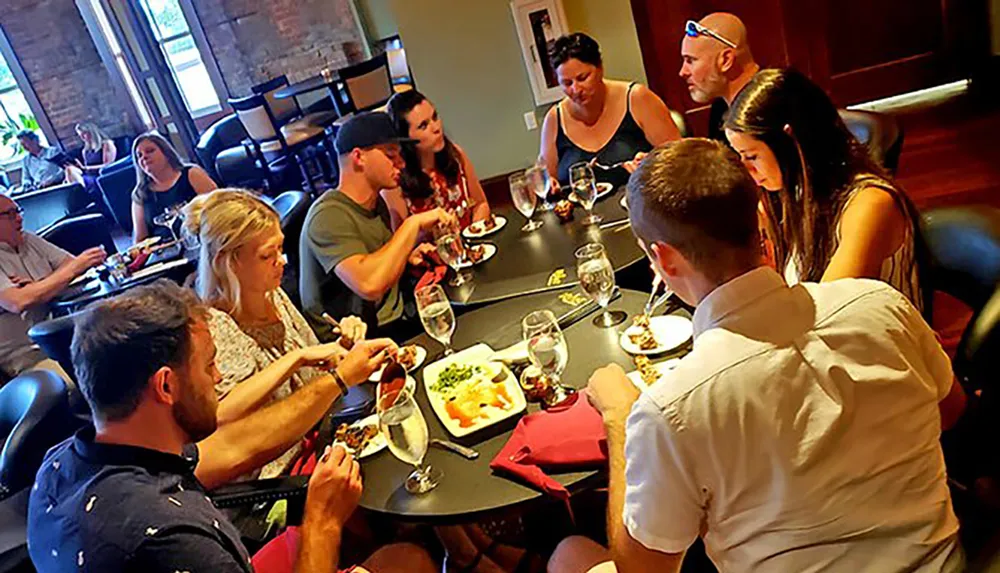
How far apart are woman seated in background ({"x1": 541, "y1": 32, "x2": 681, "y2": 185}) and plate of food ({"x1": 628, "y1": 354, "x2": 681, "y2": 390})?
1.51 m

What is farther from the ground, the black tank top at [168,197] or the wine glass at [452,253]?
the black tank top at [168,197]

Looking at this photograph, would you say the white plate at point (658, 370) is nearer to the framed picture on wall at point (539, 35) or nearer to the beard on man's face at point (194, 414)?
the beard on man's face at point (194, 414)

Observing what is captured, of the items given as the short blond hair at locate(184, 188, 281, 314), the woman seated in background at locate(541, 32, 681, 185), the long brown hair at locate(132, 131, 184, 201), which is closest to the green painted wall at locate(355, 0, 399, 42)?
the long brown hair at locate(132, 131, 184, 201)

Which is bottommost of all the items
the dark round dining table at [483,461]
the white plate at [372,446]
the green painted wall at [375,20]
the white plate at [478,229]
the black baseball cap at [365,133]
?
the dark round dining table at [483,461]

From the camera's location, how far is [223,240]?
191cm

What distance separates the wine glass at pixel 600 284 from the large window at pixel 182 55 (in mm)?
8346

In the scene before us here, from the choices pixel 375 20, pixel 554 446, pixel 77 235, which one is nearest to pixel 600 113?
pixel 554 446

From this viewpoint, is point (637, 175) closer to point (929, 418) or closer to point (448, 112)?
point (929, 418)

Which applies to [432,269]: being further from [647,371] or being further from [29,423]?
[29,423]

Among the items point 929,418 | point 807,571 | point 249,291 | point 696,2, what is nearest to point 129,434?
point 249,291

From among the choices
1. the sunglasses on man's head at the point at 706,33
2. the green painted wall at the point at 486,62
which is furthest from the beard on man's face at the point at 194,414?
the green painted wall at the point at 486,62

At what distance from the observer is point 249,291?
1966 mm

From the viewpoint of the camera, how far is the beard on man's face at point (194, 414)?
4.54 ft

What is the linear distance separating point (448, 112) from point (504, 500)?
4331 mm
